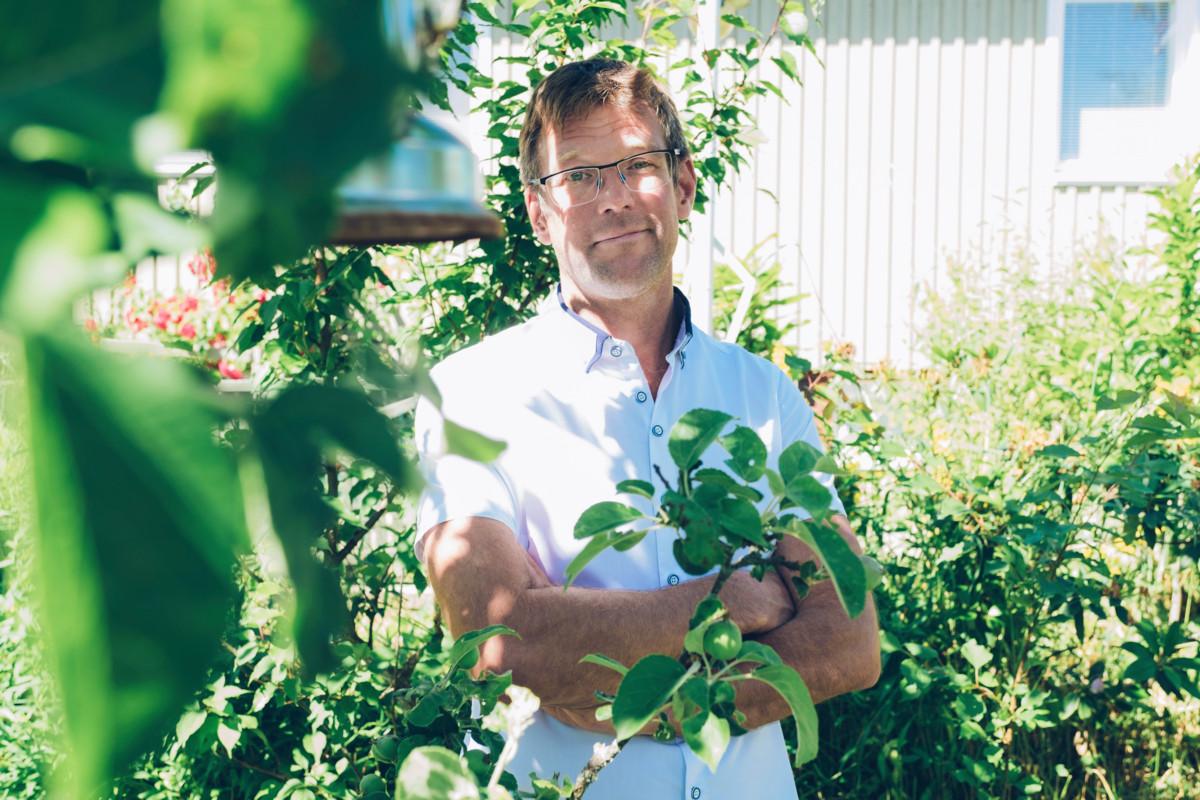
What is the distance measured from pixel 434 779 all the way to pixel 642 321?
74.1 inches

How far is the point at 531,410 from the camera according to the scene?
239 centimetres

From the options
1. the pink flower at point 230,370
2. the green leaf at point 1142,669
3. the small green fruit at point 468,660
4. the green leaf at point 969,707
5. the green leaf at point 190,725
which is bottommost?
the green leaf at point 969,707

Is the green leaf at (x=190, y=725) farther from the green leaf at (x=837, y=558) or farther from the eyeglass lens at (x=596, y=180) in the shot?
the green leaf at (x=837, y=558)

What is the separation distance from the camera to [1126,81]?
8.25 metres

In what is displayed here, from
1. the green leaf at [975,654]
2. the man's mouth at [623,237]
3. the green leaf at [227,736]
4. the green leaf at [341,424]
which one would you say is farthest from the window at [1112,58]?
the green leaf at [341,424]

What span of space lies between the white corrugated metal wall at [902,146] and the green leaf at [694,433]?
22.6ft

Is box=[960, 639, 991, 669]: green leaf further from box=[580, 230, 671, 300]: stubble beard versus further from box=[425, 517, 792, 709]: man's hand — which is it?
box=[580, 230, 671, 300]: stubble beard

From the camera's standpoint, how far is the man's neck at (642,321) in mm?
2596

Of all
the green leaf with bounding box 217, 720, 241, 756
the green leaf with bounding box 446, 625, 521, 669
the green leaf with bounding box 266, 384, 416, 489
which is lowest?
the green leaf with bounding box 217, 720, 241, 756

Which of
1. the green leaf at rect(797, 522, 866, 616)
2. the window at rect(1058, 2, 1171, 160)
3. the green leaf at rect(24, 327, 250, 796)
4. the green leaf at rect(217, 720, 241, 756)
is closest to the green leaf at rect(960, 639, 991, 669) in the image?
the green leaf at rect(217, 720, 241, 756)

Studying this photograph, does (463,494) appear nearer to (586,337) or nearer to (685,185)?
(586,337)

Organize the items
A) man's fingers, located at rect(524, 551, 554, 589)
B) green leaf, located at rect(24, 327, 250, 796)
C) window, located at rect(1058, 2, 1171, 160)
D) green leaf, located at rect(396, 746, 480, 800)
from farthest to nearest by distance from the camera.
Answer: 1. window, located at rect(1058, 2, 1171, 160)
2. man's fingers, located at rect(524, 551, 554, 589)
3. green leaf, located at rect(396, 746, 480, 800)
4. green leaf, located at rect(24, 327, 250, 796)

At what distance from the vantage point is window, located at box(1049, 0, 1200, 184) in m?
8.03

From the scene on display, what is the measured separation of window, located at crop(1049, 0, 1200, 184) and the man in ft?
20.6
